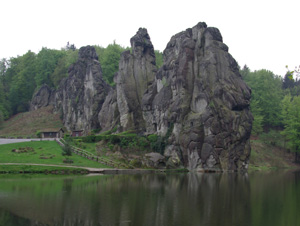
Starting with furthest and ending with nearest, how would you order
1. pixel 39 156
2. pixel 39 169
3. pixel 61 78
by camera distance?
1. pixel 61 78
2. pixel 39 156
3. pixel 39 169

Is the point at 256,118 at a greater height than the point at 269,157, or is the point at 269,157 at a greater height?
the point at 256,118

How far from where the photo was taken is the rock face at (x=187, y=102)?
65.7 metres

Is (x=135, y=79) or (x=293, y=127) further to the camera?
(x=135, y=79)

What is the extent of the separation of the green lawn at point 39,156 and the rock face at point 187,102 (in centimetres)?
1794

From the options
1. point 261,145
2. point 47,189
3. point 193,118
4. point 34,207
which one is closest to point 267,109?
point 261,145

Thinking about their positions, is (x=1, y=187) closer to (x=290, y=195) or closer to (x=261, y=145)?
(x=290, y=195)

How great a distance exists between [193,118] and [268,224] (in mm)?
47069

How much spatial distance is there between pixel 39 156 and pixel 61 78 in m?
73.0

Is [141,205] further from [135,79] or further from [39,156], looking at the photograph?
[135,79]

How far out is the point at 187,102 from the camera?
71750 millimetres

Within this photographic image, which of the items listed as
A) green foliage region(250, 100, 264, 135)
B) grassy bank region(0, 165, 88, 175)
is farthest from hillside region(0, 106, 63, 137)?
green foliage region(250, 100, 264, 135)

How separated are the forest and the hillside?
4.78 meters

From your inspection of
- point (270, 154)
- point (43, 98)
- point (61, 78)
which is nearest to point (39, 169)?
point (270, 154)

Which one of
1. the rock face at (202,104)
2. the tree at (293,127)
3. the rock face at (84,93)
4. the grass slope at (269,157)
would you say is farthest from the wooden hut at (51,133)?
the tree at (293,127)
